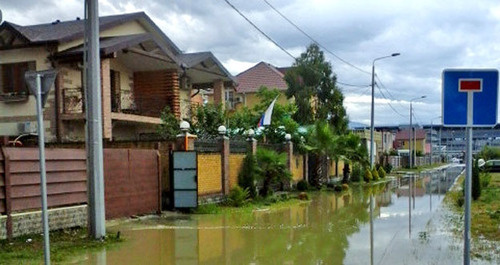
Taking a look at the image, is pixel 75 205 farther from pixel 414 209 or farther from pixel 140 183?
pixel 414 209

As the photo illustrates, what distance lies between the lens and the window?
20438mm

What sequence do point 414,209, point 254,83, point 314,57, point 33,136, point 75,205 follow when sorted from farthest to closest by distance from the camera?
1. point 254,83
2. point 314,57
3. point 33,136
4. point 414,209
5. point 75,205

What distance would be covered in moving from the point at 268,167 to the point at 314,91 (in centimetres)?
1808

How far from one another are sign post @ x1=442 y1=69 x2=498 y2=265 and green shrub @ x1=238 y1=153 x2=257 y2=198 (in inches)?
642

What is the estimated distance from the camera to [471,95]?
451cm

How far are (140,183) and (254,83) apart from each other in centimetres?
3628

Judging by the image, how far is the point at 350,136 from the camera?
31625 millimetres

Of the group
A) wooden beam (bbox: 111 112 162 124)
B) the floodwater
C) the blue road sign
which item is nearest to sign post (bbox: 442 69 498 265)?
the blue road sign

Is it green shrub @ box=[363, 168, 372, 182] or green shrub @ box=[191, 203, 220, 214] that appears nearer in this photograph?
green shrub @ box=[191, 203, 220, 214]

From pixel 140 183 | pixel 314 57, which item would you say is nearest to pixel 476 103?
pixel 140 183

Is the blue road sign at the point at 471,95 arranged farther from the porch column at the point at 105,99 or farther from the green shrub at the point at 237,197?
the porch column at the point at 105,99

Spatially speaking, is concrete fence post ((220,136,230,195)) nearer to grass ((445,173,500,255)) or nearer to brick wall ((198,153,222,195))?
brick wall ((198,153,222,195))

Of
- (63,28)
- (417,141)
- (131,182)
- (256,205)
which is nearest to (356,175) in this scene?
(256,205)

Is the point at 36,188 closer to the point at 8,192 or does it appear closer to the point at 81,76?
the point at 8,192
